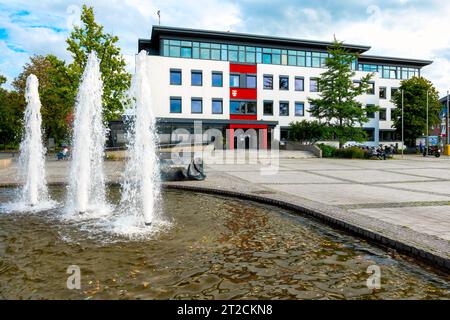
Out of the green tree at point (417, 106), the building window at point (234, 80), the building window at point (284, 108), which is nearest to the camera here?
the building window at point (234, 80)

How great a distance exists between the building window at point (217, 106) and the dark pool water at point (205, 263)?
37.4 metres

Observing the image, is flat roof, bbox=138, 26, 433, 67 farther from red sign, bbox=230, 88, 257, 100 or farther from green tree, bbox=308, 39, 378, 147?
red sign, bbox=230, 88, 257, 100

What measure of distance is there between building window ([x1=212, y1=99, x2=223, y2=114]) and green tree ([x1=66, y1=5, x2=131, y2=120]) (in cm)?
1677

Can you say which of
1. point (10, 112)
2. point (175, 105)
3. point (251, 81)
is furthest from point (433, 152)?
point (10, 112)

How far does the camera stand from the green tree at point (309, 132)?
124 ft

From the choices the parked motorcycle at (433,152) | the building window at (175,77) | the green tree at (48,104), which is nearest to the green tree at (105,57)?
the green tree at (48,104)

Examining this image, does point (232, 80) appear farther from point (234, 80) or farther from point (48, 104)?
point (48, 104)

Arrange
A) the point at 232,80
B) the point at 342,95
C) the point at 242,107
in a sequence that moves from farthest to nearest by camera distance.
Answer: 1. the point at 242,107
2. the point at 232,80
3. the point at 342,95

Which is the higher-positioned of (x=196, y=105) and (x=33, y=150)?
(x=196, y=105)

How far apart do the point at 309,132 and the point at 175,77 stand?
17.6m

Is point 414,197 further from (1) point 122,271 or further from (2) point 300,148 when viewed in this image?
(2) point 300,148

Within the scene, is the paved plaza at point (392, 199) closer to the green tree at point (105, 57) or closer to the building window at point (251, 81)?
the green tree at point (105, 57)

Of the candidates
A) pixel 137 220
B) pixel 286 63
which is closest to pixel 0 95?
pixel 286 63

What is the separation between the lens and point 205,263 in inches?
205
